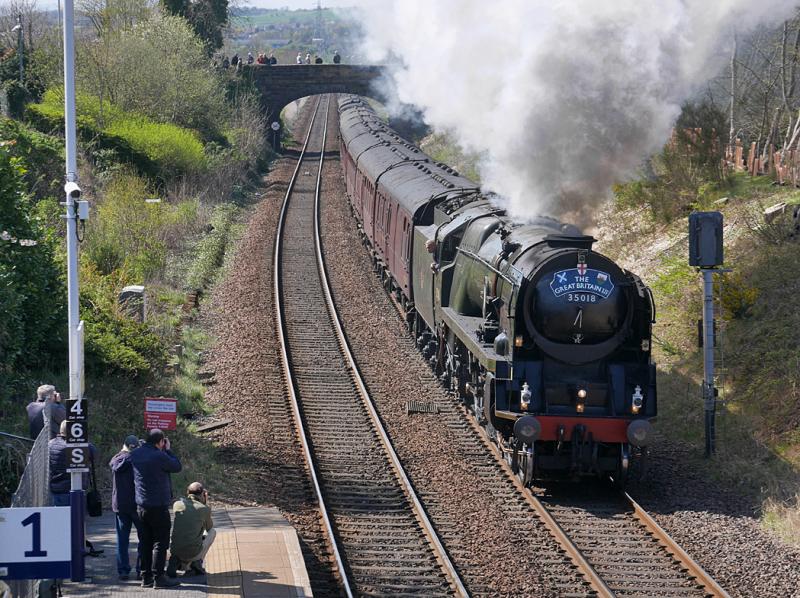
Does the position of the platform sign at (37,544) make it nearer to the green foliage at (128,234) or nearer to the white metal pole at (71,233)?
the white metal pole at (71,233)

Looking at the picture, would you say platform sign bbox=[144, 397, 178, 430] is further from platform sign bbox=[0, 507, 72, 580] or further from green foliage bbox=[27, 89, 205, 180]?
green foliage bbox=[27, 89, 205, 180]

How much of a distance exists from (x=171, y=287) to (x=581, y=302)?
570 inches

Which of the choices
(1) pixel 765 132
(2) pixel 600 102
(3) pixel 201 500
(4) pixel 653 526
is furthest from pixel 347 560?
(1) pixel 765 132

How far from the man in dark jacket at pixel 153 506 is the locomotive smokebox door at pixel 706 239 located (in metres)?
7.72

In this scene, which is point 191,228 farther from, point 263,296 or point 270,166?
point 270,166

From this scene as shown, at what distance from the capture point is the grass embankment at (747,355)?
13.3 meters

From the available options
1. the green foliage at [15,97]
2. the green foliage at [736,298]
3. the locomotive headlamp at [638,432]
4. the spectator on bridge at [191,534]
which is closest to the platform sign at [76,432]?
the spectator on bridge at [191,534]

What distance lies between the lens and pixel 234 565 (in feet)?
32.9

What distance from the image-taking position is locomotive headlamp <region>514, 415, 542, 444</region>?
12.5 m

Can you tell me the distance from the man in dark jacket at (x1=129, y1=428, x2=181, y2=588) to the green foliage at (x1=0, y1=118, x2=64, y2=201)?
709 inches

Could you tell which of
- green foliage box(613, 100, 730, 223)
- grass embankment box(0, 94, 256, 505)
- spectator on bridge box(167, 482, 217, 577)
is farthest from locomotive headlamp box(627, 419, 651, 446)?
green foliage box(613, 100, 730, 223)

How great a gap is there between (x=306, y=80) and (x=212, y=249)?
35.3 metres

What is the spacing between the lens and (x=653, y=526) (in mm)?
11633

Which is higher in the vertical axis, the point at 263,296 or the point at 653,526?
the point at 263,296
